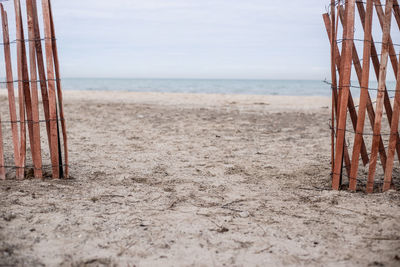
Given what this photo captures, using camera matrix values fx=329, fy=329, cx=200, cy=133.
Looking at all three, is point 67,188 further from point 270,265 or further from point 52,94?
point 270,265

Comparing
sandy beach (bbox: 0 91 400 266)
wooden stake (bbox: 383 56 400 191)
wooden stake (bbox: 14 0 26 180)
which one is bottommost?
sandy beach (bbox: 0 91 400 266)

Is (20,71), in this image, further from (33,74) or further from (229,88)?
(229,88)

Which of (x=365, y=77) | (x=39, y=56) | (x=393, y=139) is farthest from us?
(x=39, y=56)

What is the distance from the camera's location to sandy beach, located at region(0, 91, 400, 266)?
7.00 ft

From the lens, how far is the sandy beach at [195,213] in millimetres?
2133

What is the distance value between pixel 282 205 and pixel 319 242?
67 cm

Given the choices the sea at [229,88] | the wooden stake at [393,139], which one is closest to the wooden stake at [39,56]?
the wooden stake at [393,139]

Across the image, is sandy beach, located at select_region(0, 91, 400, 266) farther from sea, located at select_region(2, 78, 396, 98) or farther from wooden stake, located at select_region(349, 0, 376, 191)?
sea, located at select_region(2, 78, 396, 98)

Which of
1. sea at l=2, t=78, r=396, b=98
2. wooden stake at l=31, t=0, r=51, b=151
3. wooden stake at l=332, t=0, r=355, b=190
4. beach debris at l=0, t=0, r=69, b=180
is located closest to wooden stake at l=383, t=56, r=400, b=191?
wooden stake at l=332, t=0, r=355, b=190

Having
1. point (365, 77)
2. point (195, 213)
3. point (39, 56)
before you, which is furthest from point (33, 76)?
point (365, 77)

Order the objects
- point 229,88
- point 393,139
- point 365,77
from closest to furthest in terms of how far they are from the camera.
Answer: point 365,77 → point 393,139 → point 229,88

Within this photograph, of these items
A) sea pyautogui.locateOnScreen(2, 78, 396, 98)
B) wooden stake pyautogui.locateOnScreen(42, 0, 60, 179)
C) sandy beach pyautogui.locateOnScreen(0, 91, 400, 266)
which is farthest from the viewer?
sea pyautogui.locateOnScreen(2, 78, 396, 98)

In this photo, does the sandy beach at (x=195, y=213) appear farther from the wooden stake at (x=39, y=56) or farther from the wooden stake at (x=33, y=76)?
the wooden stake at (x=39, y=56)

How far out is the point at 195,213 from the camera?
2.73 metres
